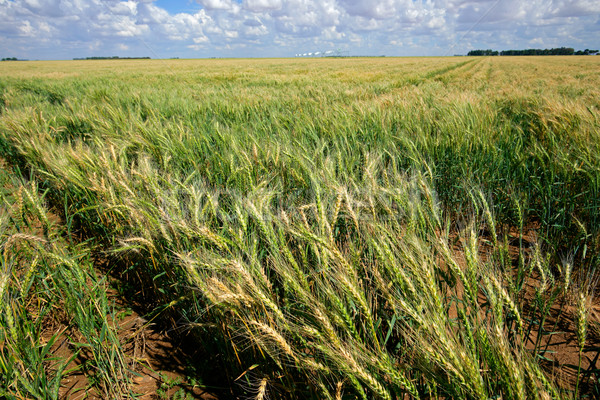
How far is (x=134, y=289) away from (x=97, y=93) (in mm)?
7439

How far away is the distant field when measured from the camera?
2.85 feet

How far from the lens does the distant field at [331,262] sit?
2.85 ft

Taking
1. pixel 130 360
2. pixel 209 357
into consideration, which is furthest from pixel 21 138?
pixel 209 357

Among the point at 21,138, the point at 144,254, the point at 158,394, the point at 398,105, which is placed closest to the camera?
the point at 158,394

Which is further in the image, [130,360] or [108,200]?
[108,200]

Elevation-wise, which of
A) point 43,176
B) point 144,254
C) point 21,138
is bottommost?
point 144,254

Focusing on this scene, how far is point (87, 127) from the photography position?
4355 millimetres

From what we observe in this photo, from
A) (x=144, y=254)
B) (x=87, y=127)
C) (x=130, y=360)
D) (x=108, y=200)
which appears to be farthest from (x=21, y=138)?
(x=130, y=360)

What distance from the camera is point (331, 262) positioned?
1.21 m

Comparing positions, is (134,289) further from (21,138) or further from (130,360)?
(21,138)

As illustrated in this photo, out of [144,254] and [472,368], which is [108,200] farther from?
[472,368]

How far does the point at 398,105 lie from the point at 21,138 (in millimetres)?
4625

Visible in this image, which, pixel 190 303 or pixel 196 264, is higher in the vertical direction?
pixel 196 264

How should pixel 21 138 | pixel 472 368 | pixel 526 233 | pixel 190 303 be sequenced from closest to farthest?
1. pixel 472 368
2. pixel 190 303
3. pixel 526 233
4. pixel 21 138
